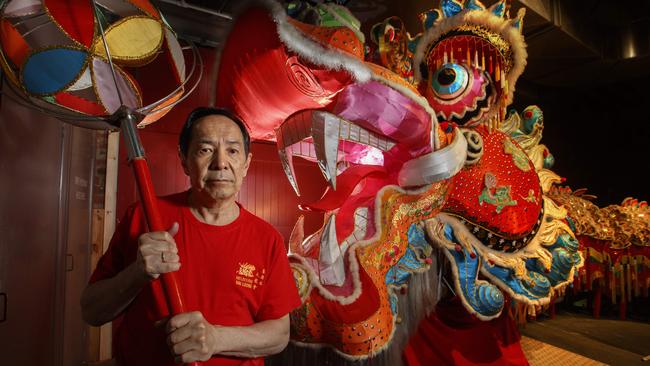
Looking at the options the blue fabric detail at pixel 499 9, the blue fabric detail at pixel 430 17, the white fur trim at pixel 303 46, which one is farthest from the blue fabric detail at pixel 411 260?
the blue fabric detail at pixel 499 9

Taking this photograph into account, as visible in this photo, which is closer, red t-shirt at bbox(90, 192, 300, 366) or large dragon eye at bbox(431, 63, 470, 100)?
red t-shirt at bbox(90, 192, 300, 366)

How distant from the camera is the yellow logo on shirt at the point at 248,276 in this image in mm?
814

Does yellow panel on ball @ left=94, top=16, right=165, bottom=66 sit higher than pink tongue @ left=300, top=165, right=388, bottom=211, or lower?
higher

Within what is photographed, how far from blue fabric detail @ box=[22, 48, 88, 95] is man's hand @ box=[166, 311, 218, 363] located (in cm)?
69

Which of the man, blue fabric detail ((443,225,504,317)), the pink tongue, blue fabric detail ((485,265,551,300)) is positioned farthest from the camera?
blue fabric detail ((485,265,551,300))

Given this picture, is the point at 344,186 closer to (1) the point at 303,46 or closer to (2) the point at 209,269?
(1) the point at 303,46

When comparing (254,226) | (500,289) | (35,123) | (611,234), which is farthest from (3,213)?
(611,234)

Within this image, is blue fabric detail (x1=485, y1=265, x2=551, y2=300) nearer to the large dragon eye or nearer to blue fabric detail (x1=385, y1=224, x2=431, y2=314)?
blue fabric detail (x1=385, y1=224, x2=431, y2=314)

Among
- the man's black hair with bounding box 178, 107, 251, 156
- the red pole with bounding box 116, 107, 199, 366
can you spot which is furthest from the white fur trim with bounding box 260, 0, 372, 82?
the red pole with bounding box 116, 107, 199, 366

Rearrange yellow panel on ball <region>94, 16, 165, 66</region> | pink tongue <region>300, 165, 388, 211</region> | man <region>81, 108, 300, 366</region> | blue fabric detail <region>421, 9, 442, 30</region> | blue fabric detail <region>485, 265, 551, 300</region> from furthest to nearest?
blue fabric detail <region>421, 9, 442, 30</region> < blue fabric detail <region>485, 265, 551, 300</region> < pink tongue <region>300, 165, 388, 211</region> < yellow panel on ball <region>94, 16, 165, 66</region> < man <region>81, 108, 300, 366</region>

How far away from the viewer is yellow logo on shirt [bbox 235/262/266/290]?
814 mm

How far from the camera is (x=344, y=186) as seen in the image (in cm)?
155

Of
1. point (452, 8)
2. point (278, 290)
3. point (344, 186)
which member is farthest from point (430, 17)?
point (278, 290)

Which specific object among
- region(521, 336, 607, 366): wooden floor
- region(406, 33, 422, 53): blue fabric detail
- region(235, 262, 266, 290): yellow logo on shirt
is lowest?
region(521, 336, 607, 366): wooden floor
